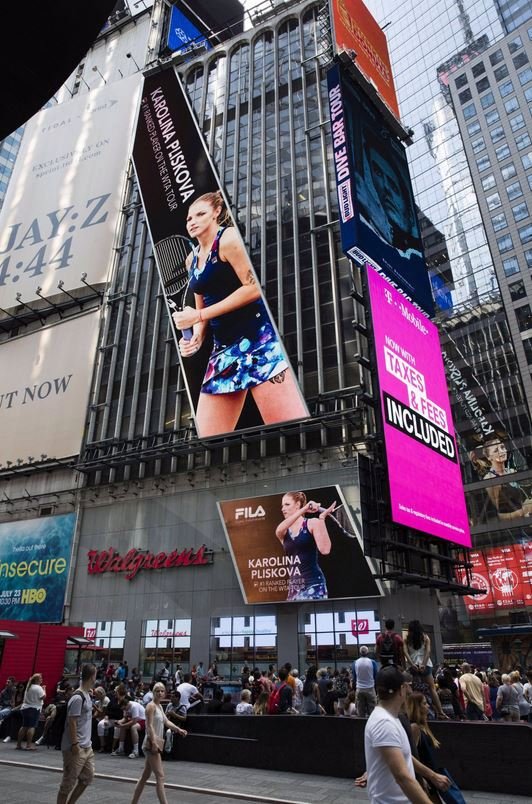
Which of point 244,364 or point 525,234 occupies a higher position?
point 525,234

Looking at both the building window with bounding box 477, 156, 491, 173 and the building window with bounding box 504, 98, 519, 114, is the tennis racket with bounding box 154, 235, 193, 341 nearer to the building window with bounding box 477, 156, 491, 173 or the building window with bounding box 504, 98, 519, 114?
the building window with bounding box 477, 156, 491, 173

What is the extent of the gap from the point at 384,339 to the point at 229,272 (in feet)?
42.0

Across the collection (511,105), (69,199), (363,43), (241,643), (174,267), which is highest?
(511,105)

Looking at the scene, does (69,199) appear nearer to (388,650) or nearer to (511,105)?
(388,650)

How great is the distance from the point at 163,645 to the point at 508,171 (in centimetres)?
5841

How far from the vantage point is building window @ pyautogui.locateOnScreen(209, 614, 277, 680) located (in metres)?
27.0

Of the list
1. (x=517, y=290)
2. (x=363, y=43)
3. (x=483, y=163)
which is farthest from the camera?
(x=483, y=163)

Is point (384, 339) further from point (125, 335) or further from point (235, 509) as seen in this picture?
point (125, 335)

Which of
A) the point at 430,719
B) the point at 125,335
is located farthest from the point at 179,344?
the point at 430,719

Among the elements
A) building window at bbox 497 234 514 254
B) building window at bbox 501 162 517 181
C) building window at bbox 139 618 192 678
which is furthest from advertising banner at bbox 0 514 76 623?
building window at bbox 501 162 517 181

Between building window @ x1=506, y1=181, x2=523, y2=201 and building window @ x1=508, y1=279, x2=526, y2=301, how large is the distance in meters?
9.79

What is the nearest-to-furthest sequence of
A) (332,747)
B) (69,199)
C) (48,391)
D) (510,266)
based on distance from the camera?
(332,747), (48,391), (69,199), (510,266)

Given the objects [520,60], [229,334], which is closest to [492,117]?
[520,60]

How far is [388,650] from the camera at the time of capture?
949 cm
